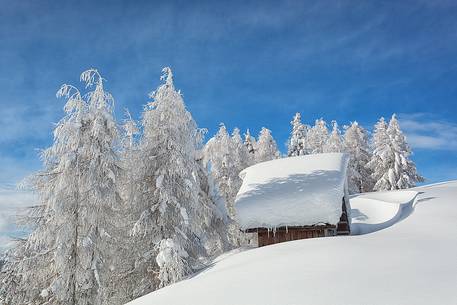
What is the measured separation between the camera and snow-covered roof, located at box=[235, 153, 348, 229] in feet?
Answer: 62.7

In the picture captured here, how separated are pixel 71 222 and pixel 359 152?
44.3 m

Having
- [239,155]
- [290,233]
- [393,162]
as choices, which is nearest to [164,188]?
[290,233]

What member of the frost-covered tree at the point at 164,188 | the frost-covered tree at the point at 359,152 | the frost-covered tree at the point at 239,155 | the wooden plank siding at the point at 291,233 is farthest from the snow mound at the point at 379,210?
the frost-covered tree at the point at 359,152

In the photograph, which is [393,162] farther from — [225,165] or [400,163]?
[225,165]

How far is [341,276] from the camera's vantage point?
30.3ft

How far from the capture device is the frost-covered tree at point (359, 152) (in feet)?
167

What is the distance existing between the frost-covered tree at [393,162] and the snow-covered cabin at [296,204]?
72.9ft

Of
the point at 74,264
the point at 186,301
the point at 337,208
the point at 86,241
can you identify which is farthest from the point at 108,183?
the point at 337,208

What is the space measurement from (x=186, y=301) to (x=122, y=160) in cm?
990

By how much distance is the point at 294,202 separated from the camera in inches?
772

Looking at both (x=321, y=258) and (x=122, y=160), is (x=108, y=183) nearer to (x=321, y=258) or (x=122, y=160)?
(x=122, y=160)

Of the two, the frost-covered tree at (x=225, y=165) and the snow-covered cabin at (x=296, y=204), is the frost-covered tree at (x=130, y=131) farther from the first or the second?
the frost-covered tree at (x=225, y=165)

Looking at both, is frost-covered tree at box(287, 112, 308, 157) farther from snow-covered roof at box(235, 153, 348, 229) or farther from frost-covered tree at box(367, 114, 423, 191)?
snow-covered roof at box(235, 153, 348, 229)

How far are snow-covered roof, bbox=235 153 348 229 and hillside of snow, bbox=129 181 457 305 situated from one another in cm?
383
